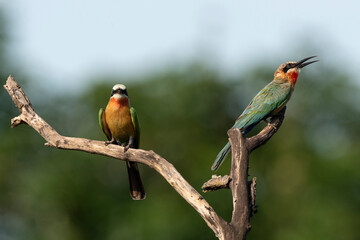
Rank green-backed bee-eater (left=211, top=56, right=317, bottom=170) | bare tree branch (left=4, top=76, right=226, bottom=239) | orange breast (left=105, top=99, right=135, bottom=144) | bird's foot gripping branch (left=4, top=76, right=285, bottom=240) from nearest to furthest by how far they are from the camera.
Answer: bird's foot gripping branch (left=4, top=76, right=285, bottom=240), bare tree branch (left=4, top=76, right=226, bottom=239), green-backed bee-eater (left=211, top=56, right=317, bottom=170), orange breast (left=105, top=99, right=135, bottom=144)

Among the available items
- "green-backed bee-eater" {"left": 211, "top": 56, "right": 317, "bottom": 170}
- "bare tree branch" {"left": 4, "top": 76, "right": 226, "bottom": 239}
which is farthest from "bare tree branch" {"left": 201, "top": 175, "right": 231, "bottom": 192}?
"green-backed bee-eater" {"left": 211, "top": 56, "right": 317, "bottom": 170}

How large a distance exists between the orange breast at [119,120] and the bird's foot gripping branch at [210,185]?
1538 millimetres

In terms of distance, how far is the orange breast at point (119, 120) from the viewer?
10.2 meters

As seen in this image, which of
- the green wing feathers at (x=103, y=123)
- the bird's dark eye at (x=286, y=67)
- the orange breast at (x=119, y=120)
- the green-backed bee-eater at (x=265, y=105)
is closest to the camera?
the green-backed bee-eater at (x=265, y=105)

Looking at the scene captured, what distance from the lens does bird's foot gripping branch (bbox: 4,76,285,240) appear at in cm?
753

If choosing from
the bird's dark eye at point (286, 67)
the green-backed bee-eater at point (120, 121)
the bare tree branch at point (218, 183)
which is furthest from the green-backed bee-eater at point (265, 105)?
the green-backed bee-eater at point (120, 121)

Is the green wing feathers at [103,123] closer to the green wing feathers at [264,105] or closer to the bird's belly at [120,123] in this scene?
the bird's belly at [120,123]

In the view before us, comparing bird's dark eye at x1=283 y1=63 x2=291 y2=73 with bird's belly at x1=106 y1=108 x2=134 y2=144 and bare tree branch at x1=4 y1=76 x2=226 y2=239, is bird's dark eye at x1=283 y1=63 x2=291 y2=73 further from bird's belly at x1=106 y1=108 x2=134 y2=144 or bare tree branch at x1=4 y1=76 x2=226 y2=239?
bare tree branch at x1=4 y1=76 x2=226 y2=239

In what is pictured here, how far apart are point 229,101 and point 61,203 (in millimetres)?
11046

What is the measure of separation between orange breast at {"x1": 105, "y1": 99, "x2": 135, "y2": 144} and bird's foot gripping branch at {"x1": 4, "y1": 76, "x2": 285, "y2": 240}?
1.54m

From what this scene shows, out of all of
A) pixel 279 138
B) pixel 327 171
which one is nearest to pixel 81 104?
pixel 279 138

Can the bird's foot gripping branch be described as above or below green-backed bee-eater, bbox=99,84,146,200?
below

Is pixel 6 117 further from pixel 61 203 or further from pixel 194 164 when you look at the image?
pixel 194 164

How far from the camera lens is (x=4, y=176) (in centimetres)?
3384
